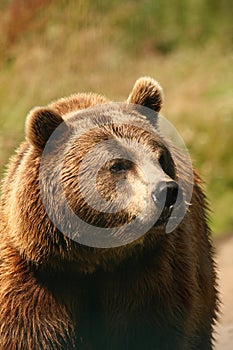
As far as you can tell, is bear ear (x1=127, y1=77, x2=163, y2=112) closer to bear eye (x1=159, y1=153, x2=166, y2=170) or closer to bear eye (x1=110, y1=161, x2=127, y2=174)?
bear eye (x1=159, y1=153, x2=166, y2=170)

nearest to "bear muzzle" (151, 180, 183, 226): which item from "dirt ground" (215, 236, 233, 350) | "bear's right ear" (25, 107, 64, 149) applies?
Result: "bear's right ear" (25, 107, 64, 149)

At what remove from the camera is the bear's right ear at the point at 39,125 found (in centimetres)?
585

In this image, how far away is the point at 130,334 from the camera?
5883 mm

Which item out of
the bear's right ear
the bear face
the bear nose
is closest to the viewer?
the bear nose

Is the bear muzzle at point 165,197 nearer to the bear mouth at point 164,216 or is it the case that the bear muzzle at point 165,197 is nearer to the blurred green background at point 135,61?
the bear mouth at point 164,216

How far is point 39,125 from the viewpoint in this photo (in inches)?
230

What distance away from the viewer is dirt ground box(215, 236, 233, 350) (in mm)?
8523

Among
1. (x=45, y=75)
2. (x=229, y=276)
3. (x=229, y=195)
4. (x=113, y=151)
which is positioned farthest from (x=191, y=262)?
(x=45, y=75)

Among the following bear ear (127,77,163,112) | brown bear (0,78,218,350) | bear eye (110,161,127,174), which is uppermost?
bear ear (127,77,163,112)

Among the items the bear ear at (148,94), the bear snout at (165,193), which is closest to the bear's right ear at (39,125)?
the bear ear at (148,94)

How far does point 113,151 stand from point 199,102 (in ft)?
32.3

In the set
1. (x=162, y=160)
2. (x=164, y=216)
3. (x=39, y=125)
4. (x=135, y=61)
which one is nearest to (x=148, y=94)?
(x=162, y=160)

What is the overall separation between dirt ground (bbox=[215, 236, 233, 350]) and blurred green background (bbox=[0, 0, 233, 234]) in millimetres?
1039

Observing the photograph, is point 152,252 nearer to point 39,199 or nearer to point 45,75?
point 39,199
